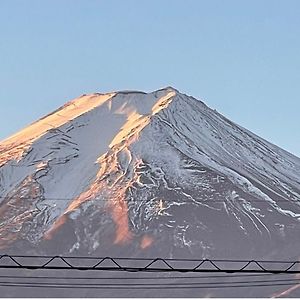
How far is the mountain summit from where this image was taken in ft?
364

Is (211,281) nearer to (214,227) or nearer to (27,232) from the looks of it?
(214,227)

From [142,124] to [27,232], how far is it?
77.0 ft

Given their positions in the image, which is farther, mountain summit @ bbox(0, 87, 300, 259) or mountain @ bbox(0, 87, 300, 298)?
mountain summit @ bbox(0, 87, 300, 259)

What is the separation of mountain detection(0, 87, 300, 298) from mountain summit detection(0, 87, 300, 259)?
125 mm

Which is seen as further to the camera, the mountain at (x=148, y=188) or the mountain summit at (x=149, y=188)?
the mountain summit at (x=149, y=188)

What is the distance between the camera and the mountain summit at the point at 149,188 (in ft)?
364

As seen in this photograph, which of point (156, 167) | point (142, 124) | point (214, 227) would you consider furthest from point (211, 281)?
point (142, 124)

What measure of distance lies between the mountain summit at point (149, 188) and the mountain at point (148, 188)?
0.12 metres

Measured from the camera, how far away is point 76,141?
13175cm

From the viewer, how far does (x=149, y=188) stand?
119 m

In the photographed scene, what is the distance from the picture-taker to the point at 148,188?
118562mm

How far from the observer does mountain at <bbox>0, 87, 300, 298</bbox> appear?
111 metres

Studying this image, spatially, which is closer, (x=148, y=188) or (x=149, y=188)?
(x=148, y=188)

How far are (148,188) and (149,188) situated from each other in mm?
175
